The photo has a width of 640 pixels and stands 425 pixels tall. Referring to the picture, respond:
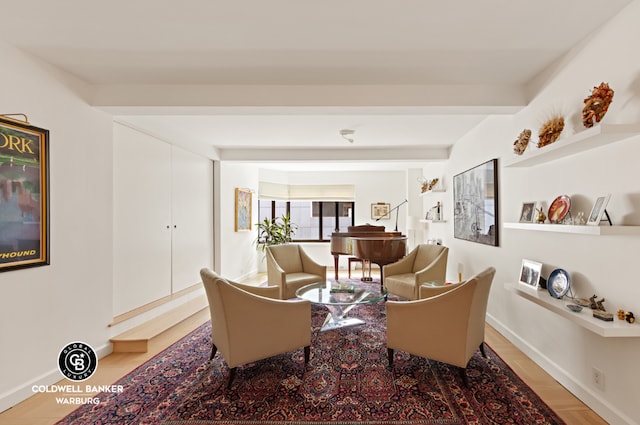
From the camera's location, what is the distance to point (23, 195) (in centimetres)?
225

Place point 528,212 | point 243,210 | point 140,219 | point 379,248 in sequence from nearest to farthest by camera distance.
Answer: point 528,212
point 140,219
point 379,248
point 243,210

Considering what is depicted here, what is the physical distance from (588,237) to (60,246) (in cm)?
397

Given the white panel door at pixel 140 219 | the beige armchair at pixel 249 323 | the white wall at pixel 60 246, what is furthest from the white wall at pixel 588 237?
the white panel door at pixel 140 219

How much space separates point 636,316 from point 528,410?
0.90 m

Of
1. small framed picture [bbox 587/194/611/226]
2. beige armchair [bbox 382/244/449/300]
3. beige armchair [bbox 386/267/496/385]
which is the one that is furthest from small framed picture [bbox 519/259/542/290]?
beige armchair [bbox 382/244/449/300]

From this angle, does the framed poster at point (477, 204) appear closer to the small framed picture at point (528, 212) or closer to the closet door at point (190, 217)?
the small framed picture at point (528, 212)

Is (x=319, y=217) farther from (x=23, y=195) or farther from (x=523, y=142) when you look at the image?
(x=23, y=195)

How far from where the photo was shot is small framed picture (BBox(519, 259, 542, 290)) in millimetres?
2525

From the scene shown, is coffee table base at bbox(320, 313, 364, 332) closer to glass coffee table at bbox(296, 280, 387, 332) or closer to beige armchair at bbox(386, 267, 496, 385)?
glass coffee table at bbox(296, 280, 387, 332)

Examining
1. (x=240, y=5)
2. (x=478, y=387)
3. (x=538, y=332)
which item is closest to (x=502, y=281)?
(x=538, y=332)

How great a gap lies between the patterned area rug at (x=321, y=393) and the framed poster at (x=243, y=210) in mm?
3383

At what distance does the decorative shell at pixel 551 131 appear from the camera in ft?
7.18

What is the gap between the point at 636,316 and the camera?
1.76 metres

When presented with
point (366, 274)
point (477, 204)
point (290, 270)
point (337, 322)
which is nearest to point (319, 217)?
point (366, 274)
